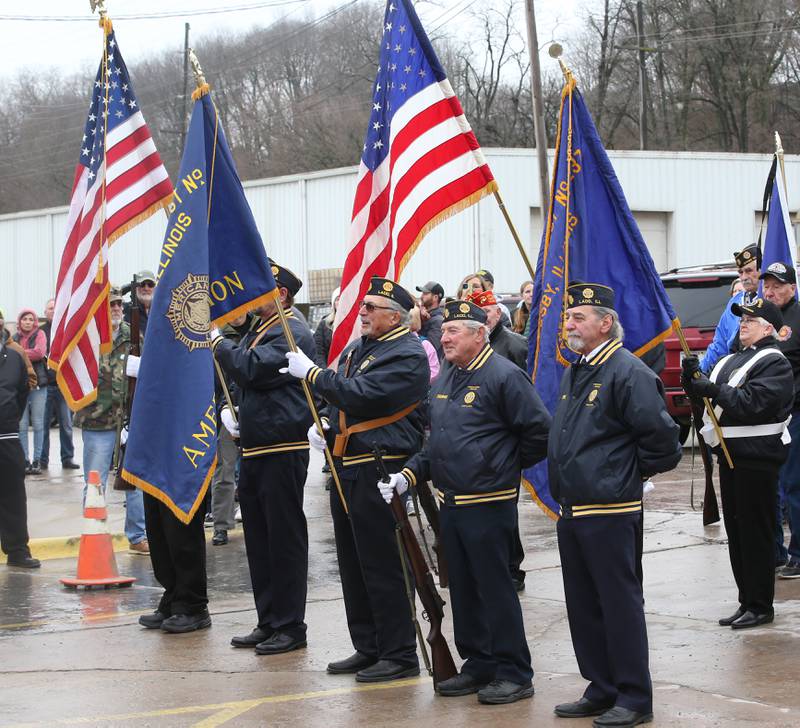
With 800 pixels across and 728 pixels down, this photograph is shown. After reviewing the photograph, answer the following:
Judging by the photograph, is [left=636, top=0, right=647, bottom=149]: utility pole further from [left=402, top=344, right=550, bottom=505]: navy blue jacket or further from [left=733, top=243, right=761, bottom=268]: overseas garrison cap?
[left=402, top=344, right=550, bottom=505]: navy blue jacket

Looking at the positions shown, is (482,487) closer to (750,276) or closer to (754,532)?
(754,532)

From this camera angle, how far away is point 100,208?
985 centimetres

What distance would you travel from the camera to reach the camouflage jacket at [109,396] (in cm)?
1163

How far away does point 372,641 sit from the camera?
24.1 ft

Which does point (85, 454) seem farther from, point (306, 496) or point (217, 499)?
point (306, 496)

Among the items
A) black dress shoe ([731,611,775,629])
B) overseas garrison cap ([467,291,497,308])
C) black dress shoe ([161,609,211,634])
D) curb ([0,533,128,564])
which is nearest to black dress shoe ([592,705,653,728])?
black dress shoe ([731,611,775,629])

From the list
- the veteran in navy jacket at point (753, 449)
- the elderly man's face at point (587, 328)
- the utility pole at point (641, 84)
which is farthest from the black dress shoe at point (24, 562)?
the utility pole at point (641, 84)

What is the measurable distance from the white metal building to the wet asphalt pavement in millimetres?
16891

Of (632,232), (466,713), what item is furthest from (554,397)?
(466,713)

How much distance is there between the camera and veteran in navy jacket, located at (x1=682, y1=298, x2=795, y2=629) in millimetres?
7836

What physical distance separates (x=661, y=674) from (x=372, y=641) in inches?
61.7

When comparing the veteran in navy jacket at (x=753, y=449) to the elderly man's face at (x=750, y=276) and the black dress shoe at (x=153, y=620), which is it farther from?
the black dress shoe at (x=153, y=620)

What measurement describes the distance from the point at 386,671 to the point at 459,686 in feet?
1.75

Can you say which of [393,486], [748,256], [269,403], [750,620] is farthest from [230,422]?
[748,256]
